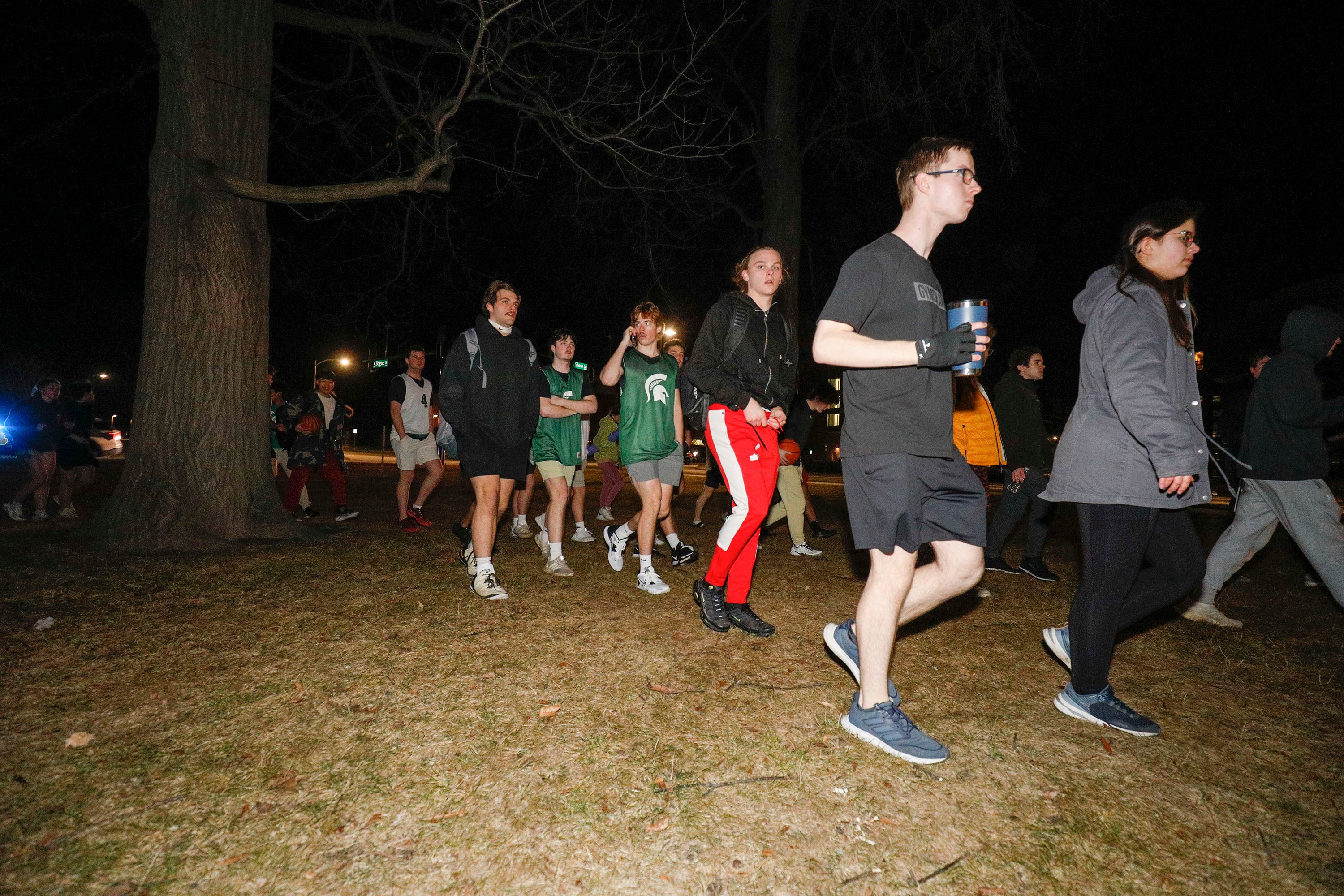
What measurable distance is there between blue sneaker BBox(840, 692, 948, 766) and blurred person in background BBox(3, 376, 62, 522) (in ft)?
31.0

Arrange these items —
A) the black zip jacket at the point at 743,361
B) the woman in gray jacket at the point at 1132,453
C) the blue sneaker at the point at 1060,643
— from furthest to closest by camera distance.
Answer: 1. the black zip jacket at the point at 743,361
2. the blue sneaker at the point at 1060,643
3. the woman in gray jacket at the point at 1132,453

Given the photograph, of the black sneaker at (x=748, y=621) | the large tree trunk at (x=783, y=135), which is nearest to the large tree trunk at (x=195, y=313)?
the black sneaker at (x=748, y=621)

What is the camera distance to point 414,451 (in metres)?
7.88

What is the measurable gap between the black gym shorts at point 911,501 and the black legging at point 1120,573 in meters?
0.49

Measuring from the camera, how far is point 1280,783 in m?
2.32

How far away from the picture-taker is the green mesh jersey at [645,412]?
4.76 metres

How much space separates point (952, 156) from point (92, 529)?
7.22 meters

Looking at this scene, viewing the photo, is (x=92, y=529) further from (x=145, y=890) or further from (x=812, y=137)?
(x=812, y=137)

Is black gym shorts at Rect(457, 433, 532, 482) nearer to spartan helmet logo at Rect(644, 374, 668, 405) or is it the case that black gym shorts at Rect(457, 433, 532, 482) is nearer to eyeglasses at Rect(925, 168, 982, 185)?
spartan helmet logo at Rect(644, 374, 668, 405)

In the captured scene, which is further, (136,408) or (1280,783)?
A: (136,408)

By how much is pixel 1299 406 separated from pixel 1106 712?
2512mm

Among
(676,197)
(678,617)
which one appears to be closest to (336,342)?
(676,197)

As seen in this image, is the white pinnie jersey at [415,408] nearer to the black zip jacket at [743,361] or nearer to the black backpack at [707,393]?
the black backpack at [707,393]

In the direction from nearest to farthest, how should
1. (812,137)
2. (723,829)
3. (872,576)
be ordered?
(723,829), (872,576), (812,137)
